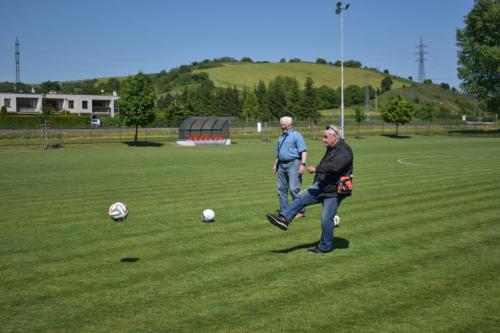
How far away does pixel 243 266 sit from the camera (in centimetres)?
864

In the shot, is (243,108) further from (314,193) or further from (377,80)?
(314,193)

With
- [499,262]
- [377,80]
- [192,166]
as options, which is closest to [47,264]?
[499,262]

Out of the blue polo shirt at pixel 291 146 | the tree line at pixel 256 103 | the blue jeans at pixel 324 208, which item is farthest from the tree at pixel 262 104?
the blue jeans at pixel 324 208

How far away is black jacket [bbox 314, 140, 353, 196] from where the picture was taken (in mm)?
8945

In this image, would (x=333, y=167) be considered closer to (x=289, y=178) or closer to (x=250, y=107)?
(x=289, y=178)

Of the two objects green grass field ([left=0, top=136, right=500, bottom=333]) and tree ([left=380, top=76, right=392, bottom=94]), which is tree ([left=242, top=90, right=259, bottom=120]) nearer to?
tree ([left=380, top=76, right=392, bottom=94])

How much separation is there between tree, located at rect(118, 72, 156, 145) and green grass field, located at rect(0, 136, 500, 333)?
132 feet

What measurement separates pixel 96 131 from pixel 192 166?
42328 millimetres

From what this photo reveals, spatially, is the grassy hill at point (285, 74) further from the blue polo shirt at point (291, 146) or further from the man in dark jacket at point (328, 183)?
the man in dark jacket at point (328, 183)

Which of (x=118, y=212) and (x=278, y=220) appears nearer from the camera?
(x=278, y=220)

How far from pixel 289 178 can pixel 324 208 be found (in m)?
3.11

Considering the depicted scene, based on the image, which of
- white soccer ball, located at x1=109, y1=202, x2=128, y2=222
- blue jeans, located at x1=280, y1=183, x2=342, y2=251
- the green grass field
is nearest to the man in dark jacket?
blue jeans, located at x1=280, y1=183, x2=342, y2=251

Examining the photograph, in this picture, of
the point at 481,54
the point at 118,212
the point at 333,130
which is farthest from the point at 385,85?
the point at 118,212

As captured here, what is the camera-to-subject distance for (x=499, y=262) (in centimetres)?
889
